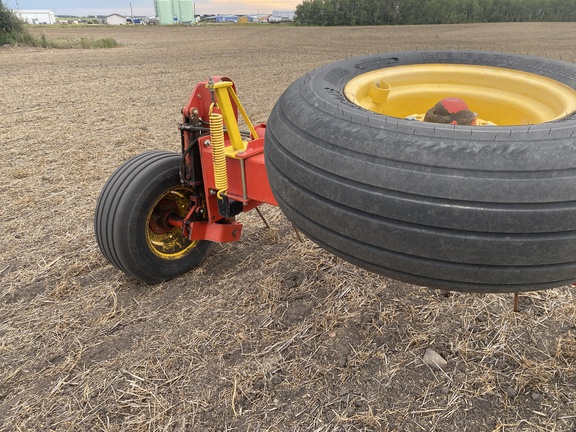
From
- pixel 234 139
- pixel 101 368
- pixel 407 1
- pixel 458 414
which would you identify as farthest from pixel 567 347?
pixel 407 1

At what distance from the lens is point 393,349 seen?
7.14 ft

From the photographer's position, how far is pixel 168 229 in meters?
2.81

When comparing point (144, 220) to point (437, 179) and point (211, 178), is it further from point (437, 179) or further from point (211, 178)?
point (437, 179)

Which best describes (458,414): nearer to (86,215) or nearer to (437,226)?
(437,226)

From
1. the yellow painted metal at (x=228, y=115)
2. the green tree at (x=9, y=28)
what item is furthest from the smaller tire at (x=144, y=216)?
the green tree at (x=9, y=28)

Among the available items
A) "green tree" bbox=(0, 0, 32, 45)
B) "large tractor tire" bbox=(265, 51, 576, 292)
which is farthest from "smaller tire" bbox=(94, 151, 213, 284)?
"green tree" bbox=(0, 0, 32, 45)

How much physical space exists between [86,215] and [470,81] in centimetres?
306

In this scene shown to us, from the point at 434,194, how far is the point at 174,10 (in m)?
71.1

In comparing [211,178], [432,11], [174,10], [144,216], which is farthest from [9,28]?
[174,10]

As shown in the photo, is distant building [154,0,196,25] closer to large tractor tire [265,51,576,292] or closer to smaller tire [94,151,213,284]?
smaller tire [94,151,213,284]

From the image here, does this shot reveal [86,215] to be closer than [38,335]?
No

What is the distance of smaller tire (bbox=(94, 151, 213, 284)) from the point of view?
2.50 metres

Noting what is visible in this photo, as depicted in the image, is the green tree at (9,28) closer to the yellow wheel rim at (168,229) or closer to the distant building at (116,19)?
the yellow wheel rim at (168,229)

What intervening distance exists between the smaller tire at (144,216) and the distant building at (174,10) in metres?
66.4
